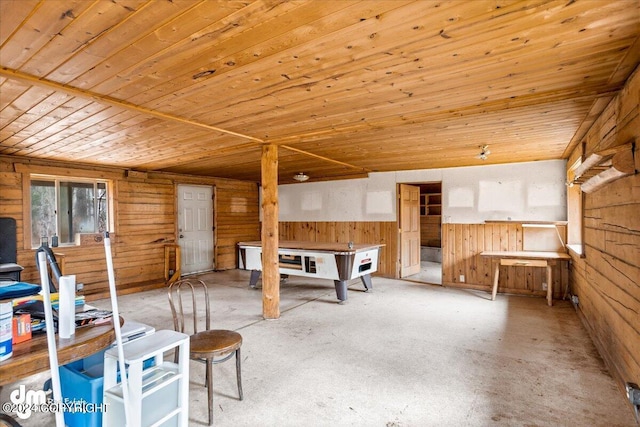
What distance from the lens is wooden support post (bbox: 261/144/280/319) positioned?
4070 mm

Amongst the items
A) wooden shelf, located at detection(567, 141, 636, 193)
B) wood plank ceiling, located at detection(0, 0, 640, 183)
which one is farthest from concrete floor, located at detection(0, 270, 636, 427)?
wood plank ceiling, located at detection(0, 0, 640, 183)

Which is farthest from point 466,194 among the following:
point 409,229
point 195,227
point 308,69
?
point 195,227

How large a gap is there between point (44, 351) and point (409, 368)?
2528mm

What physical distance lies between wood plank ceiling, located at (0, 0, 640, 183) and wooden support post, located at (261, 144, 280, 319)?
0.92 ft

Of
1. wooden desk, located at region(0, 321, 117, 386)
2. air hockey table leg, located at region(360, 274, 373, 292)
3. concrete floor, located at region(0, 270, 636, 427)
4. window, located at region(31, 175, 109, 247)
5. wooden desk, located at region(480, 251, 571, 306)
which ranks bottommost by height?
concrete floor, located at region(0, 270, 636, 427)

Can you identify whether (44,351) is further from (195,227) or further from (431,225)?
(431,225)

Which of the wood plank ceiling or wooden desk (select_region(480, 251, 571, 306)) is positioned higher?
the wood plank ceiling

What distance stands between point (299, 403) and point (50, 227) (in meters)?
5.62

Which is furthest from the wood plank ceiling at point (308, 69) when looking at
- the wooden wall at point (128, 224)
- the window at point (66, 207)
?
the window at point (66, 207)

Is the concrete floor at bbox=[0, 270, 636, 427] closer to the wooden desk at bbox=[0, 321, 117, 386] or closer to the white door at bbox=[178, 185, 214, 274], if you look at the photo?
the wooden desk at bbox=[0, 321, 117, 386]

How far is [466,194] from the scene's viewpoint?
5961 millimetres

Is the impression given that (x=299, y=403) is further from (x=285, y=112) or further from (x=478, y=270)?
(x=478, y=270)

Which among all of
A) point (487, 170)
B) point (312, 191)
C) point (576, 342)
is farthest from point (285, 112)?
point (312, 191)

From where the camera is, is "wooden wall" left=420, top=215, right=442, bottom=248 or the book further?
"wooden wall" left=420, top=215, right=442, bottom=248
